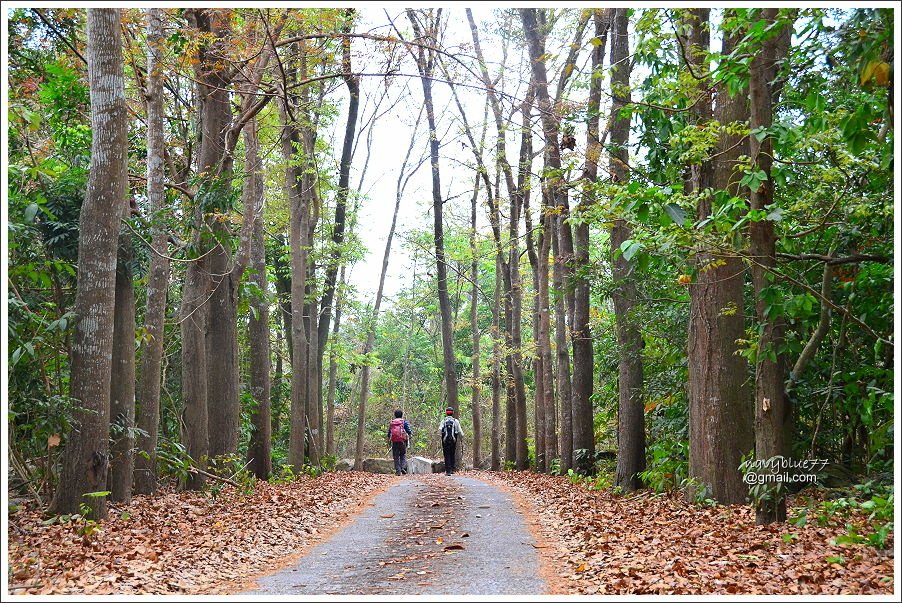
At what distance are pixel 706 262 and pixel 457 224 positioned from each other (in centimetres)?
2396

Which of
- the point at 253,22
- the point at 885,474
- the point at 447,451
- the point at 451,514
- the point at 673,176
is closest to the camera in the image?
the point at 885,474

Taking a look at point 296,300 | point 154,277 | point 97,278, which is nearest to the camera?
point 97,278

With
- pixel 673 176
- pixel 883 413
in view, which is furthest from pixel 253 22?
pixel 883 413

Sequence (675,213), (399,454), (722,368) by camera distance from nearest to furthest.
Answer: (675,213) → (722,368) → (399,454)

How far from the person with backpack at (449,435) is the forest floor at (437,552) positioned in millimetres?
9737

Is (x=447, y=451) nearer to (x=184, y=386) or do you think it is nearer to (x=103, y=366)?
(x=184, y=386)

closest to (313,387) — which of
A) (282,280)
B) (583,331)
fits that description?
(282,280)

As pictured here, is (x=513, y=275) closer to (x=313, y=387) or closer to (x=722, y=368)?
(x=313, y=387)

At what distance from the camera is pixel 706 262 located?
7.30 meters

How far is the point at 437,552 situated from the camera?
8.12 m

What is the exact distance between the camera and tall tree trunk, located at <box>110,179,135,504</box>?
33.1 ft

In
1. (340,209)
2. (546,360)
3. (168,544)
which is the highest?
(340,209)

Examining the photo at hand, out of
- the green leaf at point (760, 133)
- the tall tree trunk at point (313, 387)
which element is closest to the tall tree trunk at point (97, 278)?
the green leaf at point (760, 133)

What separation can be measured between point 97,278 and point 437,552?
4854 mm
